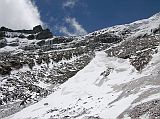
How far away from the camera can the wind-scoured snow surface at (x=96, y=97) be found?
31180 mm

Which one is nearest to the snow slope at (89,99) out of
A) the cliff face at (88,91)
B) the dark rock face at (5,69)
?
the cliff face at (88,91)

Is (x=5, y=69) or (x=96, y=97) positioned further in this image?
(x=5, y=69)

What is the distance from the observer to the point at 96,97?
38438mm

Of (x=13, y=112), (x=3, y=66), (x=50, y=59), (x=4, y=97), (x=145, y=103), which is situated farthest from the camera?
(x=50, y=59)

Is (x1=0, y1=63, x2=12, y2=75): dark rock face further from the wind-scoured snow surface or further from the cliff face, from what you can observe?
the wind-scoured snow surface

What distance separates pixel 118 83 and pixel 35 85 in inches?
1085

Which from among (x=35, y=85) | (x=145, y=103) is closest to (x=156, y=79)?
(x=145, y=103)

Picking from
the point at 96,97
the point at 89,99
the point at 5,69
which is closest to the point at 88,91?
the point at 89,99

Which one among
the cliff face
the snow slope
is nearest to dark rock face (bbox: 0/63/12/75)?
the cliff face

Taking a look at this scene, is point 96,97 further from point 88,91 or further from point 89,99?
point 88,91

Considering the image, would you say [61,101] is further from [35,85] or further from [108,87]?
[35,85]

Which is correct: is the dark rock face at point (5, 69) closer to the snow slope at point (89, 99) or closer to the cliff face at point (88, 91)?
the cliff face at point (88, 91)

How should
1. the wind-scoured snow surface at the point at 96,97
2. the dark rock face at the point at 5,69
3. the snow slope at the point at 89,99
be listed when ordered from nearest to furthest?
the wind-scoured snow surface at the point at 96,97
the snow slope at the point at 89,99
the dark rock face at the point at 5,69

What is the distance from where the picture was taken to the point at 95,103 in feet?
116
